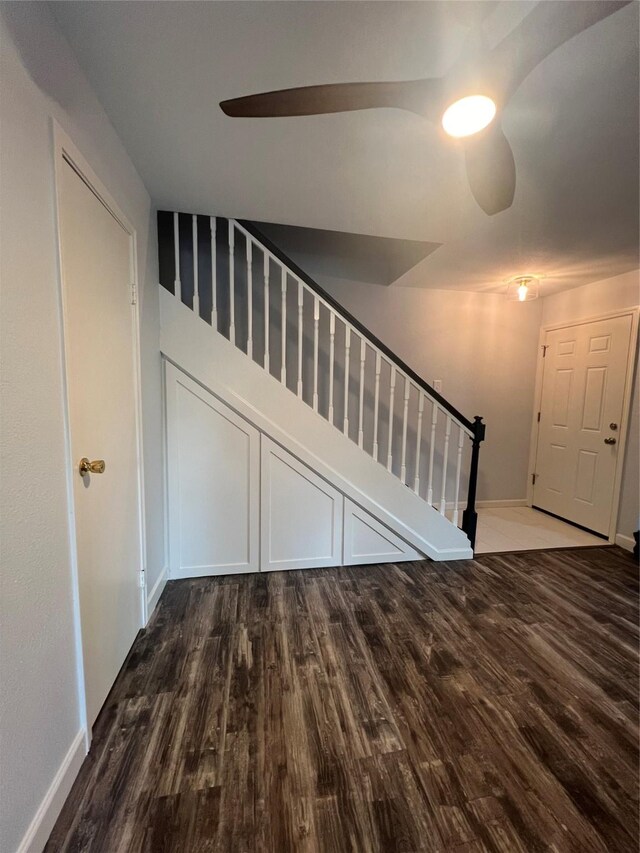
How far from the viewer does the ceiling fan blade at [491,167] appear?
1.15m

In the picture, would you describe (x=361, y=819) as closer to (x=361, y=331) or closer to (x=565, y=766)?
(x=565, y=766)

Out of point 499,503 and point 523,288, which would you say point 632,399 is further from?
point 499,503

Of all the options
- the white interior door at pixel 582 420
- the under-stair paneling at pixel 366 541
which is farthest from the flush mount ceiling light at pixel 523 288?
the under-stair paneling at pixel 366 541

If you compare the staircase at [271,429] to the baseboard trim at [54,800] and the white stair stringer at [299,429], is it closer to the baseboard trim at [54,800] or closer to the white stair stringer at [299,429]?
the white stair stringer at [299,429]

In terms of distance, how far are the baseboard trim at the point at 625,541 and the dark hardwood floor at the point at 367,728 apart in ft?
2.99

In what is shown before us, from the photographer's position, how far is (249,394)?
7.23ft

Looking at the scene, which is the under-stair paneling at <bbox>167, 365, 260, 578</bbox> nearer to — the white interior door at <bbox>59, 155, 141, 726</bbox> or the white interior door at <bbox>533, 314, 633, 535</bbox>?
the white interior door at <bbox>59, 155, 141, 726</bbox>

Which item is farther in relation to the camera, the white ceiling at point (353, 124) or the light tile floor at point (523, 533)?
the light tile floor at point (523, 533)

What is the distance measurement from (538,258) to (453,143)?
5.31ft

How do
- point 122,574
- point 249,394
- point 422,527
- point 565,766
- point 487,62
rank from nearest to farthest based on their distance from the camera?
point 487,62 → point 565,766 → point 122,574 → point 249,394 → point 422,527

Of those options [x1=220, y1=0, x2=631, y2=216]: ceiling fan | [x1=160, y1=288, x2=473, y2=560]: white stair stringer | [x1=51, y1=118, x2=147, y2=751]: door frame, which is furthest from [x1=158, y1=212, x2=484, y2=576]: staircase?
[x1=220, y1=0, x2=631, y2=216]: ceiling fan

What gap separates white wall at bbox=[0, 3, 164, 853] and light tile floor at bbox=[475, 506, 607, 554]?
8.97 feet

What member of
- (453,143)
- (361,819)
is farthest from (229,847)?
(453,143)

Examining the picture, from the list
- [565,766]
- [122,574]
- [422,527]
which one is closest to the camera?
[565,766]
